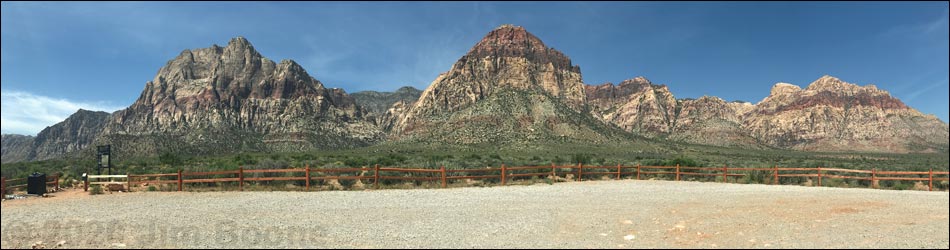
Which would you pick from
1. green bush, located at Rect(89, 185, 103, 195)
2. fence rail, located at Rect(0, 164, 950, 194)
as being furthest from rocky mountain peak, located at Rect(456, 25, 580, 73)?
green bush, located at Rect(89, 185, 103, 195)

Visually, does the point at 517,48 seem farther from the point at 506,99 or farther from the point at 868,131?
the point at 868,131

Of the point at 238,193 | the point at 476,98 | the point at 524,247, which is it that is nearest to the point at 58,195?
the point at 238,193

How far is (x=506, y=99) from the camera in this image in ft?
380

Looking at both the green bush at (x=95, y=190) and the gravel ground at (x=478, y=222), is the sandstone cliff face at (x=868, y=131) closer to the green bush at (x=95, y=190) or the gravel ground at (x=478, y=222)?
the gravel ground at (x=478, y=222)

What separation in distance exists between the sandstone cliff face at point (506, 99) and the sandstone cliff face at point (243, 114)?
36.7 m

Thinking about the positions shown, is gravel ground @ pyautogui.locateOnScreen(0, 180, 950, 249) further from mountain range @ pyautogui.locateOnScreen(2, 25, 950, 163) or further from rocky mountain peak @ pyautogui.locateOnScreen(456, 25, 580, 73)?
rocky mountain peak @ pyautogui.locateOnScreen(456, 25, 580, 73)

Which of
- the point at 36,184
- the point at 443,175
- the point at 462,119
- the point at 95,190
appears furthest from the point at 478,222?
the point at 462,119

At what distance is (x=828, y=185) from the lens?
25.2m

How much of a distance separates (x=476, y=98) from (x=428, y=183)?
332 ft

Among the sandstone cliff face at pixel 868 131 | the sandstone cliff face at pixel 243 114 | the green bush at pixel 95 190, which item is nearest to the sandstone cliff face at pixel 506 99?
the sandstone cliff face at pixel 243 114

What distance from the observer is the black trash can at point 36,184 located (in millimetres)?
19812

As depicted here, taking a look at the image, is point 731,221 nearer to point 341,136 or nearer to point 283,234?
point 283,234

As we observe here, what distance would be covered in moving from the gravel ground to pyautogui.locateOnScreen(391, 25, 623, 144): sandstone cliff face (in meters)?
77.4

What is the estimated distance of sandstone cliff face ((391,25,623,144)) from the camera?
328 feet
